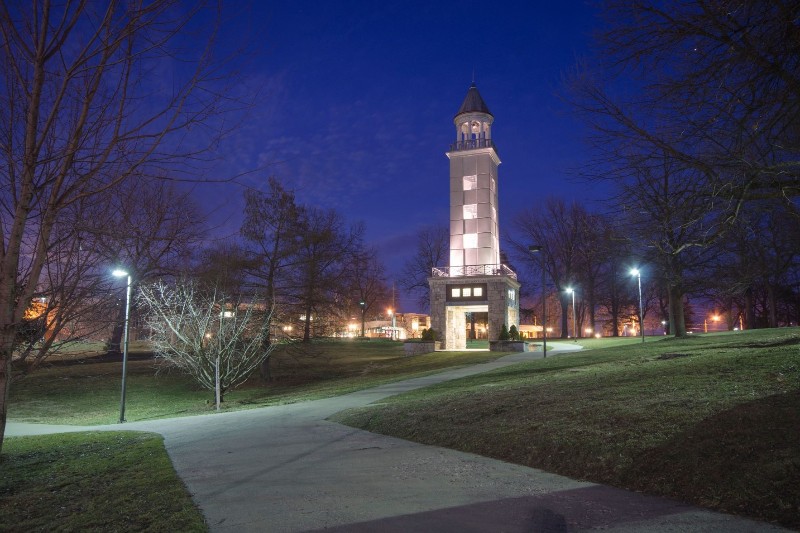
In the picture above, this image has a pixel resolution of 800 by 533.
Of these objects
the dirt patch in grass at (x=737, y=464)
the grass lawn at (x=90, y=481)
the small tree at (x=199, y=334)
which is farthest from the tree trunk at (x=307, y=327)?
the dirt patch in grass at (x=737, y=464)

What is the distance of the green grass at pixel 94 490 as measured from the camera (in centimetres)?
493

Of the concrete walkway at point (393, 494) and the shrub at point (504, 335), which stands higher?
the shrub at point (504, 335)

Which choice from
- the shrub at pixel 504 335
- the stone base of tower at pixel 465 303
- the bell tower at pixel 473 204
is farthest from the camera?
the bell tower at pixel 473 204

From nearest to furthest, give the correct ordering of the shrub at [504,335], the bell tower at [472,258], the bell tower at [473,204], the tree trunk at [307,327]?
the tree trunk at [307,327], the shrub at [504,335], the bell tower at [472,258], the bell tower at [473,204]

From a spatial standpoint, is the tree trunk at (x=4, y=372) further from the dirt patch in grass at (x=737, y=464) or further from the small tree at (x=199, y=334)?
the small tree at (x=199, y=334)

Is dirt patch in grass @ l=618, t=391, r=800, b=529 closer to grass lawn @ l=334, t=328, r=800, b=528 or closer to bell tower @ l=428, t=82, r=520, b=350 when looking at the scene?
grass lawn @ l=334, t=328, r=800, b=528

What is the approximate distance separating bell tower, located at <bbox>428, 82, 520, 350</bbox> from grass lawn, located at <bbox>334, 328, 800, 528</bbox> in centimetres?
2734

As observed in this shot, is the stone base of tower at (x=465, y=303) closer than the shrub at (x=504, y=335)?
No

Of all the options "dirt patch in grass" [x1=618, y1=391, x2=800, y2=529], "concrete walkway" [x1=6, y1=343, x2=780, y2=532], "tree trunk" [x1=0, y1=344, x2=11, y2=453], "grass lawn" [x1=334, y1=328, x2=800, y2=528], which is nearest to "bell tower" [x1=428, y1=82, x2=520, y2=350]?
"grass lawn" [x1=334, y1=328, x2=800, y2=528]

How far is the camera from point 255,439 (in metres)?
9.61

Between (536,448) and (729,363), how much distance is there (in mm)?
6183

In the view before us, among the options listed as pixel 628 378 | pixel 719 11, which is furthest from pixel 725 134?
pixel 628 378

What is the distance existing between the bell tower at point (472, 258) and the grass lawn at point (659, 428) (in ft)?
89.7

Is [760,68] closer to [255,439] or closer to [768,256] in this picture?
[255,439]
